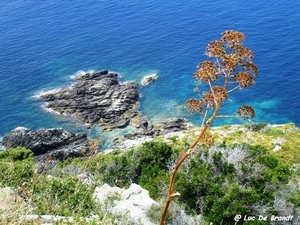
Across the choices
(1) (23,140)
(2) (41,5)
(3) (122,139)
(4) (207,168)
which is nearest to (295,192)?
(4) (207,168)

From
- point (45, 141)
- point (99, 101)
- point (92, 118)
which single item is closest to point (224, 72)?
point (45, 141)

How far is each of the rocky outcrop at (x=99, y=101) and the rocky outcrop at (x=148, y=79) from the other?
6.54 ft

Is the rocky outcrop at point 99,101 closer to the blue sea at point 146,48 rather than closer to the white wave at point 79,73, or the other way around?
the blue sea at point 146,48

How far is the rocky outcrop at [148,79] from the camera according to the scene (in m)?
64.7

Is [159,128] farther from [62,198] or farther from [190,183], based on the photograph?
[62,198]

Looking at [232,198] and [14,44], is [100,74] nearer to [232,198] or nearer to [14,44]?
[14,44]

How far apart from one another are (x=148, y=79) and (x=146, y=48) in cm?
1111

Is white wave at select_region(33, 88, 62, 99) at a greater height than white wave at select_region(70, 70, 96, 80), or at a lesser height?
lesser

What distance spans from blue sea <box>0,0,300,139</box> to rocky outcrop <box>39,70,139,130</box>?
1.74 m

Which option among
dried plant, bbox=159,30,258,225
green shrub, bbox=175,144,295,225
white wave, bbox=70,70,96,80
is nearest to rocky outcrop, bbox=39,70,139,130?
white wave, bbox=70,70,96,80

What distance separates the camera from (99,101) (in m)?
59.1

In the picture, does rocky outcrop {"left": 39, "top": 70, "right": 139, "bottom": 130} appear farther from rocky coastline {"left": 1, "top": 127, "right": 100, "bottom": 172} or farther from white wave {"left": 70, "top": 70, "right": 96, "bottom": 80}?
rocky coastline {"left": 1, "top": 127, "right": 100, "bottom": 172}

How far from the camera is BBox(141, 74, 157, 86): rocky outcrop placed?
6465 cm

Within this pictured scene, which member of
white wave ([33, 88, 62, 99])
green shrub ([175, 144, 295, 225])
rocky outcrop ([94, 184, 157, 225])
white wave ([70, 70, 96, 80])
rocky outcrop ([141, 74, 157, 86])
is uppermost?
rocky outcrop ([94, 184, 157, 225])
